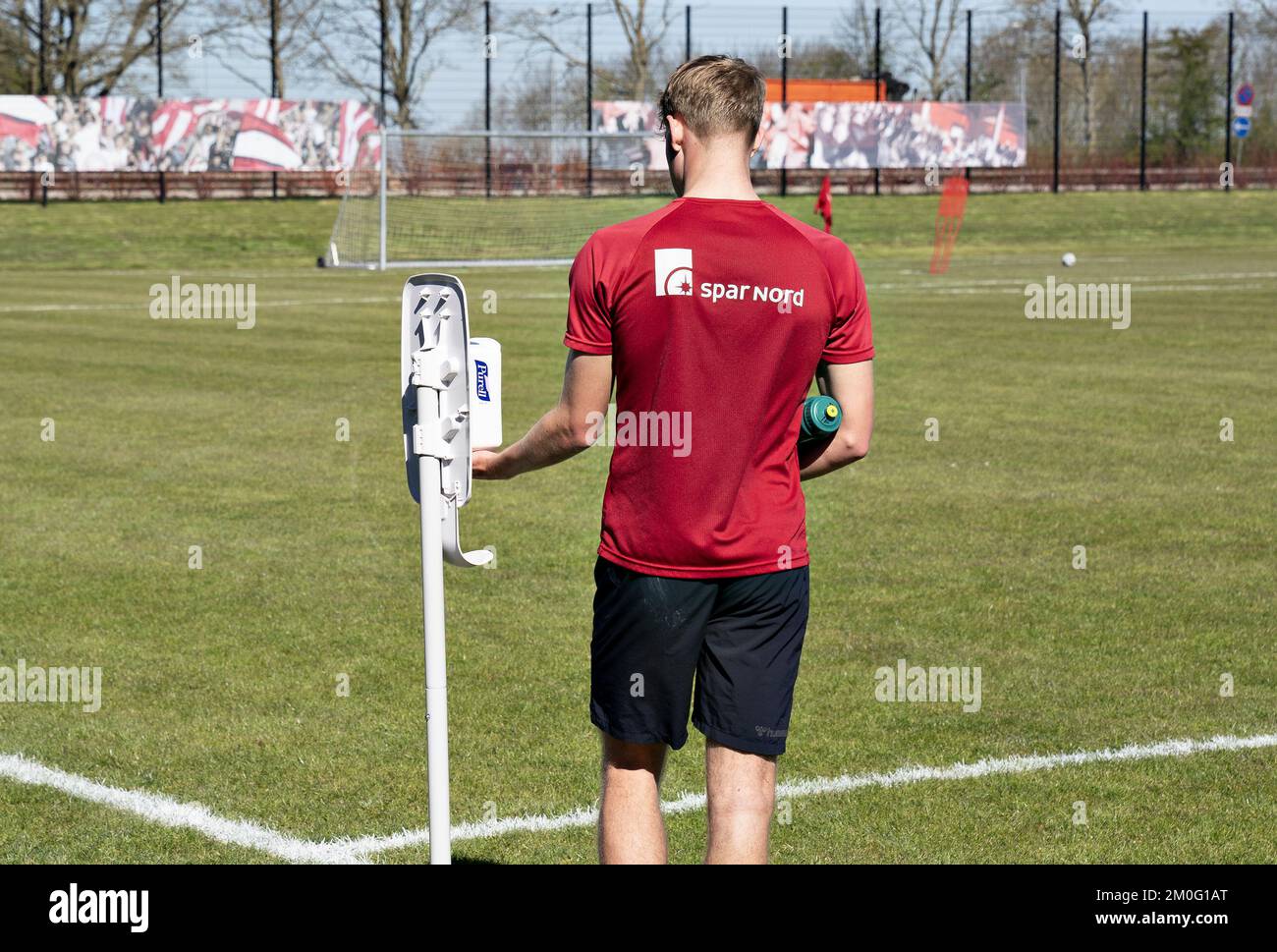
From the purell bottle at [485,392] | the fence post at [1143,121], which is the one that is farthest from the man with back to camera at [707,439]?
the fence post at [1143,121]

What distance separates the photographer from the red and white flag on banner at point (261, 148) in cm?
4881

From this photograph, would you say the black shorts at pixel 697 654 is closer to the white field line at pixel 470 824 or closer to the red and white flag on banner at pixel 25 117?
the white field line at pixel 470 824

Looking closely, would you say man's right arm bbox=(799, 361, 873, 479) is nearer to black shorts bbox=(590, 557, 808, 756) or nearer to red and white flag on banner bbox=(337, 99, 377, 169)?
black shorts bbox=(590, 557, 808, 756)

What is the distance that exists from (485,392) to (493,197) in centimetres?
3802

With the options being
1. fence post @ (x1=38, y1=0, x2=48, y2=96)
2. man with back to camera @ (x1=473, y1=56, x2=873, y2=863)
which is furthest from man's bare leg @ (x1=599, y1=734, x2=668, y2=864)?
fence post @ (x1=38, y1=0, x2=48, y2=96)

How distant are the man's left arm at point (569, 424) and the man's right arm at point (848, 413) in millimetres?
534

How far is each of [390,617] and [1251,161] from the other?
61961mm

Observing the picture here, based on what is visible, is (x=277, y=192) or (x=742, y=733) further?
(x=277, y=192)

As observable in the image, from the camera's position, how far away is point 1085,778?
5848 mm

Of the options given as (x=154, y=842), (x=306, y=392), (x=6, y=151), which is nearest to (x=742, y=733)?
(x=154, y=842)

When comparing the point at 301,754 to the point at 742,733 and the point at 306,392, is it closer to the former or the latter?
the point at 742,733

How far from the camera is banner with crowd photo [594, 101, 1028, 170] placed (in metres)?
53.3

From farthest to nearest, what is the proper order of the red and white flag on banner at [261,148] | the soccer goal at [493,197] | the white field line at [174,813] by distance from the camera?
the red and white flag on banner at [261,148]
the soccer goal at [493,197]
the white field line at [174,813]
